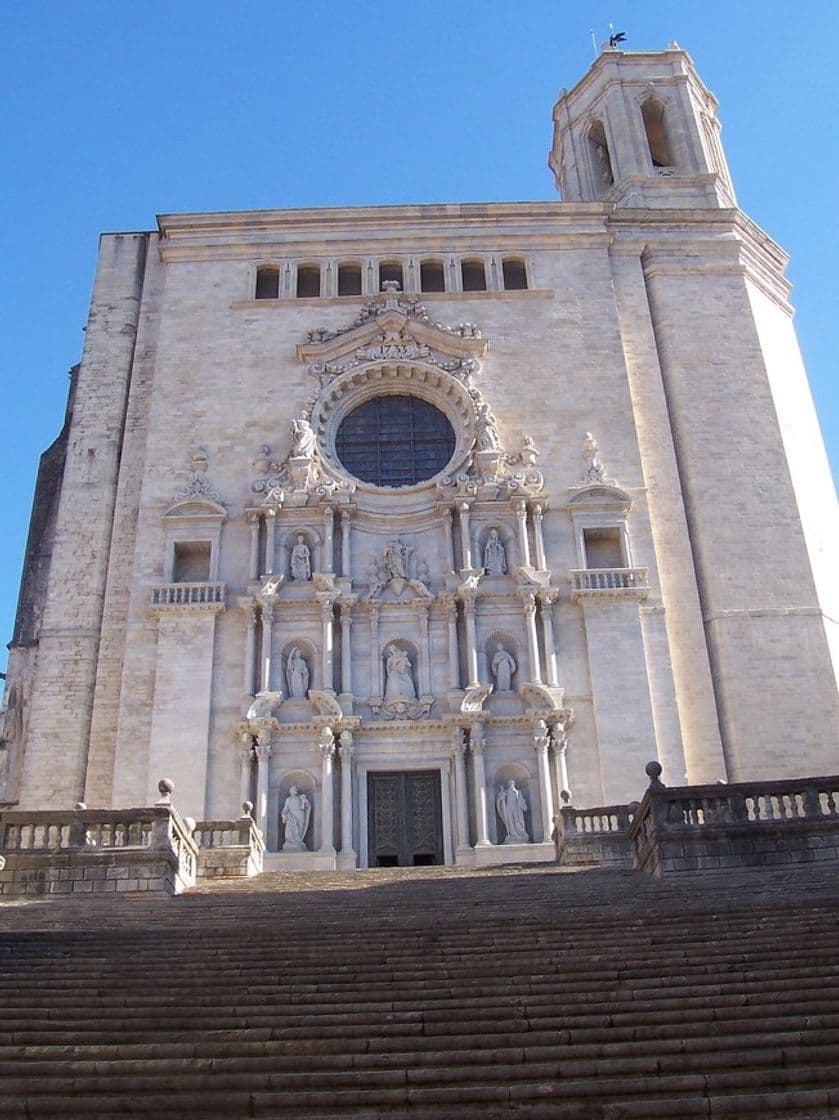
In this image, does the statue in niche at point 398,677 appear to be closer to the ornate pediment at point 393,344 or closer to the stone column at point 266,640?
the stone column at point 266,640

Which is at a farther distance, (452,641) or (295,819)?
(452,641)

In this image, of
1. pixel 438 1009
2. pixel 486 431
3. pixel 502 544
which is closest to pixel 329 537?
pixel 502 544

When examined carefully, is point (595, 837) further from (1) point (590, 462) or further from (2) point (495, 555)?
(1) point (590, 462)

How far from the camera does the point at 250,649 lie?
21.5m

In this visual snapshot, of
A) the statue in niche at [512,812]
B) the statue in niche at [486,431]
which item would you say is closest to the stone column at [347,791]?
the statue in niche at [512,812]

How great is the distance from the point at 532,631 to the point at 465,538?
214 centimetres

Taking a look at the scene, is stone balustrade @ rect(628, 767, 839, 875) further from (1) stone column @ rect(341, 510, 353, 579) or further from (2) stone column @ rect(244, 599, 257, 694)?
(1) stone column @ rect(341, 510, 353, 579)

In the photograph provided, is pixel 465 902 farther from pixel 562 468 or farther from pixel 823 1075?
pixel 562 468

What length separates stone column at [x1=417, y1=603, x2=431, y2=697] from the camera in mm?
21422

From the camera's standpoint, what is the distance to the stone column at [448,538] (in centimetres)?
2242

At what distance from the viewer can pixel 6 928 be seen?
485 inches

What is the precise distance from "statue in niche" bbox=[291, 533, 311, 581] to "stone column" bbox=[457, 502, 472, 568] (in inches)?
108

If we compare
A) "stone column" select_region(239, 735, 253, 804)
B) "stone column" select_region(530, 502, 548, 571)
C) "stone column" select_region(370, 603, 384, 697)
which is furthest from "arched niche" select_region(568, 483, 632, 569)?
"stone column" select_region(239, 735, 253, 804)

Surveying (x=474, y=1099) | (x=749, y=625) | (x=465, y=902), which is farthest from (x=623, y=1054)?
(x=749, y=625)
